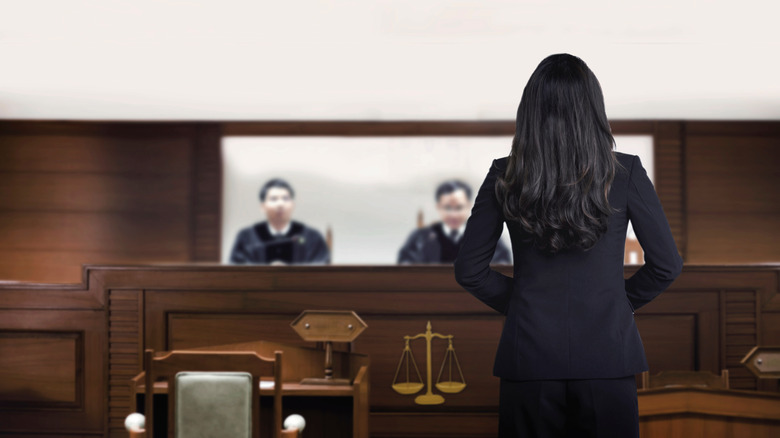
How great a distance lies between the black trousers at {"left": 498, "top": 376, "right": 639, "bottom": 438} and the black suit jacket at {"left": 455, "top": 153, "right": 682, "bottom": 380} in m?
0.03

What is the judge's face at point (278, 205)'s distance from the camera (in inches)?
245

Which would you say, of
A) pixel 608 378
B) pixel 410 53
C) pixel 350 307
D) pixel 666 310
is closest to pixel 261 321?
pixel 350 307

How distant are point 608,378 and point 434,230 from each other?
523cm

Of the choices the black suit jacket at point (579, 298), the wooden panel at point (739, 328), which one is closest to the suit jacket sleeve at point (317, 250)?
the wooden panel at point (739, 328)

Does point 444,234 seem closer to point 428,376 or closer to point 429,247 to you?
point 429,247

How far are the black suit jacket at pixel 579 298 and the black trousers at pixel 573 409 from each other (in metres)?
0.03

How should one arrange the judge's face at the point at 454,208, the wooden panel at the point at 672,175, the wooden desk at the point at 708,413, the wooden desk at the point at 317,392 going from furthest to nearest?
the wooden panel at the point at 672,175, the judge's face at the point at 454,208, the wooden desk at the point at 317,392, the wooden desk at the point at 708,413

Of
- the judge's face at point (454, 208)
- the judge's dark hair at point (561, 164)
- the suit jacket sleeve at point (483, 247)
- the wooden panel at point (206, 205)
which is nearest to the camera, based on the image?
the judge's dark hair at point (561, 164)

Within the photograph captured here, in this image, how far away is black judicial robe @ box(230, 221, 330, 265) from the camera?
637 centimetres

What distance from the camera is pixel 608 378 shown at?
4.62 ft

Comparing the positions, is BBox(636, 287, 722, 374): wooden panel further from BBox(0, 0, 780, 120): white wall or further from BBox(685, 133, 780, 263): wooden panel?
BBox(685, 133, 780, 263): wooden panel

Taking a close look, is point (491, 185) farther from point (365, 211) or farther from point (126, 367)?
point (365, 211)

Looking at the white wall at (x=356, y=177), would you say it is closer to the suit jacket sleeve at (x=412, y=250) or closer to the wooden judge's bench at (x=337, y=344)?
the suit jacket sleeve at (x=412, y=250)

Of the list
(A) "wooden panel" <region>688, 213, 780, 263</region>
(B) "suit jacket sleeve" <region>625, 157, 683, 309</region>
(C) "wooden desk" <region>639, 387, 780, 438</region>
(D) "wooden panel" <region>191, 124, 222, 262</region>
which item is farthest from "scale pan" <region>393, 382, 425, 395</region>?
(A) "wooden panel" <region>688, 213, 780, 263</region>
